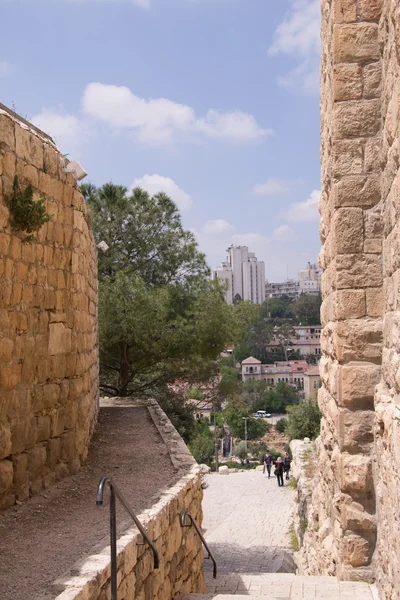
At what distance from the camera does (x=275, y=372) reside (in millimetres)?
72000

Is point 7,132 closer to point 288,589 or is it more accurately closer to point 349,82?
point 349,82

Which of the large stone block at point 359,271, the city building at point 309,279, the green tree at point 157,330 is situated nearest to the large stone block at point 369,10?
the large stone block at point 359,271

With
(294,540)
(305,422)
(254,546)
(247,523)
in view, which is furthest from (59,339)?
(305,422)

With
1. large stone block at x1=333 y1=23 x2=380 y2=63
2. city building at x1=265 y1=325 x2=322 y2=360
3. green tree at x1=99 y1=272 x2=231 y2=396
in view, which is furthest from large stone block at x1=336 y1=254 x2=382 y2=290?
city building at x1=265 y1=325 x2=322 y2=360

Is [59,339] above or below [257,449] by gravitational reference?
above

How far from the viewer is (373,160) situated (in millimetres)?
5051

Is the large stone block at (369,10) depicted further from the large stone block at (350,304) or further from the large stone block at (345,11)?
the large stone block at (350,304)

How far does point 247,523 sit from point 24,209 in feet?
41.4

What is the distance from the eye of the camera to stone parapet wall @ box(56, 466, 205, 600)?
327 cm

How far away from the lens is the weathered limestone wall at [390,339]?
3918 mm

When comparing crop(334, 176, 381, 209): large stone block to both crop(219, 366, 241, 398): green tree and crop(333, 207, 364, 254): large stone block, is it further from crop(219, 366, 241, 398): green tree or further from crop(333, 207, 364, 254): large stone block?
crop(219, 366, 241, 398): green tree

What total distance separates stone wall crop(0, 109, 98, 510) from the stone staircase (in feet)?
5.78

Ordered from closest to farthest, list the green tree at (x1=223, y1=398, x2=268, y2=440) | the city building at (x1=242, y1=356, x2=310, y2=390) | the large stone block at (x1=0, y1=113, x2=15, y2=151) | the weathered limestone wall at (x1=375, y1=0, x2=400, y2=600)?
the weathered limestone wall at (x1=375, y1=0, x2=400, y2=600), the large stone block at (x1=0, y1=113, x2=15, y2=151), the green tree at (x1=223, y1=398, x2=268, y2=440), the city building at (x1=242, y1=356, x2=310, y2=390)

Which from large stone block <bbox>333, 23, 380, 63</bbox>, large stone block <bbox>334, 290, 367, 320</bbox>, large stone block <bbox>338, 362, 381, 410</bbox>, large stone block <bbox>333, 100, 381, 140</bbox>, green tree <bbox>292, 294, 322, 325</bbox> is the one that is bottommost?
large stone block <bbox>338, 362, 381, 410</bbox>
